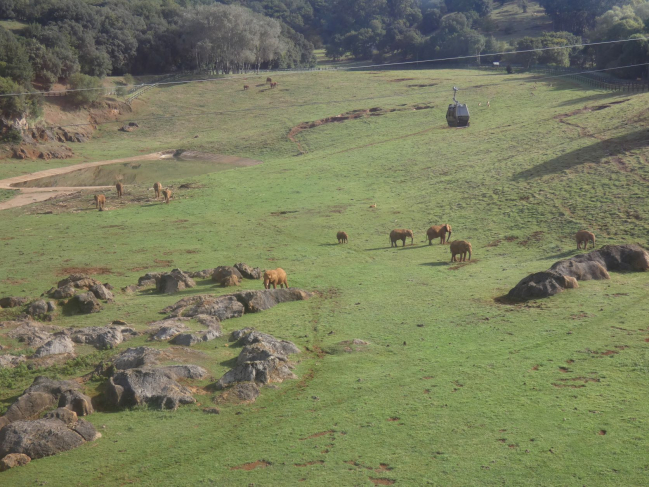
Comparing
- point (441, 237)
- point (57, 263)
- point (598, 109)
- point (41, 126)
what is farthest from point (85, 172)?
point (598, 109)

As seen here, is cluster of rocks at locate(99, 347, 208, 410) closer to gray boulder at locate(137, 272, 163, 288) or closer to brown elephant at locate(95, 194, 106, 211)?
gray boulder at locate(137, 272, 163, 288)

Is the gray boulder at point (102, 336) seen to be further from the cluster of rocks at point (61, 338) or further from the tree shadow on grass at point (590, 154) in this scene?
the tree shadow on grass at point (590, 154)

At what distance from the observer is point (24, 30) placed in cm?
9706

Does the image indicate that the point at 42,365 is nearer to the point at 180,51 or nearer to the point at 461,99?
the point at 461,99

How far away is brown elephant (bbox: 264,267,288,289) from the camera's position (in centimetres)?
2748

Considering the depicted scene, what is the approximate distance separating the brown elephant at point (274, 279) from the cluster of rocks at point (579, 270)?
8.86 meters

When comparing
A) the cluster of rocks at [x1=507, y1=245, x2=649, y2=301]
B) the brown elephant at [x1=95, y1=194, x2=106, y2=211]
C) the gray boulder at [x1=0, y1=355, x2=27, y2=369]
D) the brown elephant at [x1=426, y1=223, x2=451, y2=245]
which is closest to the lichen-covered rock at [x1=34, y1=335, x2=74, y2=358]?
the gray boulder at [x1=0, y1=355, x2=27, y2=369]

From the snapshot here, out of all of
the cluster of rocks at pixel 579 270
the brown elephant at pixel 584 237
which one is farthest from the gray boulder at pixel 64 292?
the brown elephant at pixel 584 237

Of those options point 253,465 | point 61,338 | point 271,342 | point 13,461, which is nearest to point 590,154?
point 271,342

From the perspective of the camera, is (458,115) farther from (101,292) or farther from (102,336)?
(102,336)

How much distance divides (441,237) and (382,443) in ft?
78.8

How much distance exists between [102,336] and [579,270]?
17.2m

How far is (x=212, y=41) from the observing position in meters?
111

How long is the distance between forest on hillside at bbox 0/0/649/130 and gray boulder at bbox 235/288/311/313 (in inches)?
2282
